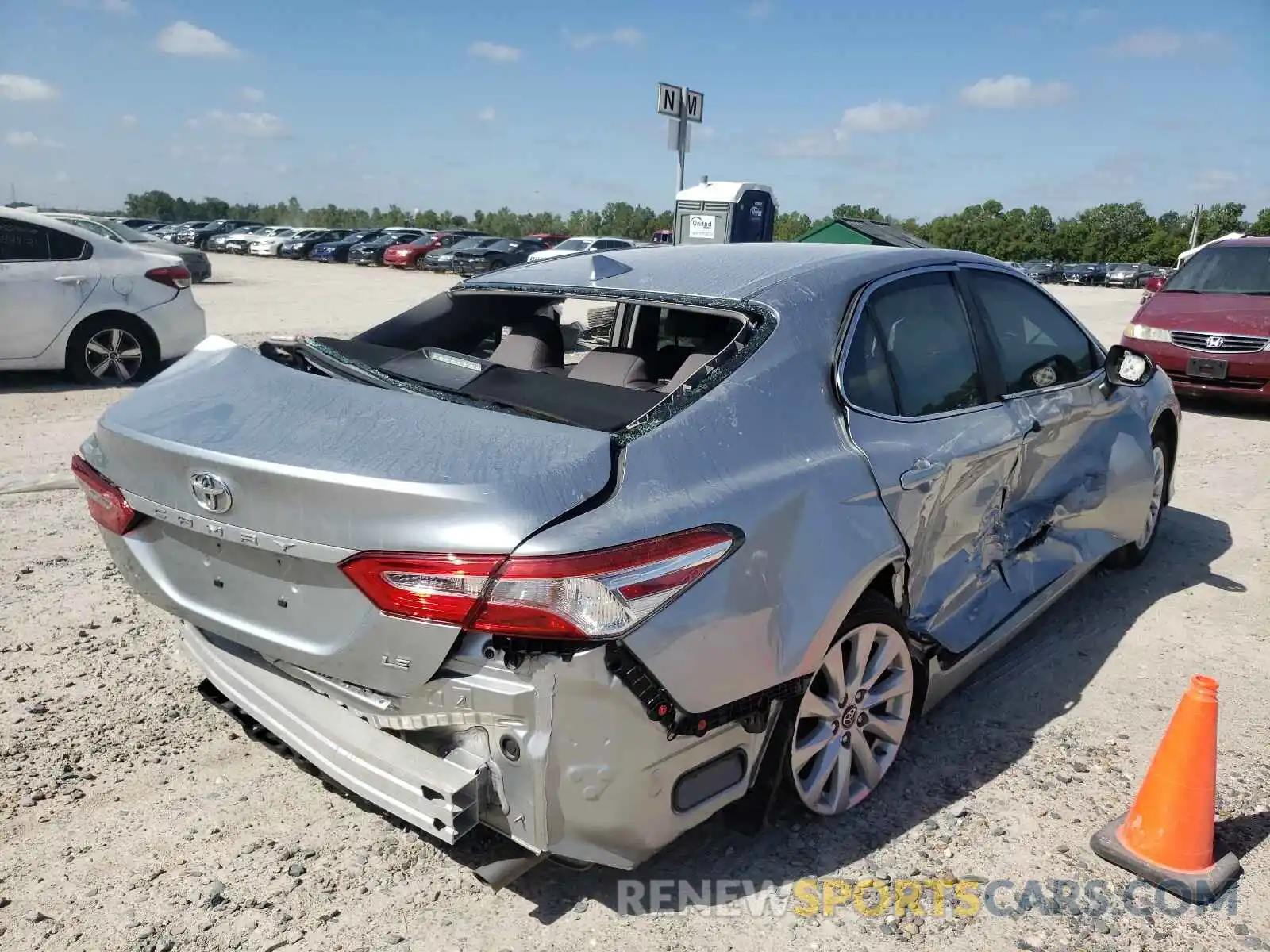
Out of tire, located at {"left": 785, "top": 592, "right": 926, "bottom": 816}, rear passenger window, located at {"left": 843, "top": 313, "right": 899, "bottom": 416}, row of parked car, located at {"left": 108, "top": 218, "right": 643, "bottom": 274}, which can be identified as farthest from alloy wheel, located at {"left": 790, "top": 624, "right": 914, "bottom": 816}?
row of parked car, located at {"left": 108, "top": 218, "right": 643, "bottom": 274}

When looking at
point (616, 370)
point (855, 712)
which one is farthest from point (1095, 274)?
point (855, 712)

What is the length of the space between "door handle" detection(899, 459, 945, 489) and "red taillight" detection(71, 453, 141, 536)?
2.09m

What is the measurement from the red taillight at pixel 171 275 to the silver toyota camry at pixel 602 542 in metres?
6.54

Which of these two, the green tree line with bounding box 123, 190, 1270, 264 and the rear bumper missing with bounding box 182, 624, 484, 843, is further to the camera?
the green tree line with bounding box 123, 190, 1270, 264

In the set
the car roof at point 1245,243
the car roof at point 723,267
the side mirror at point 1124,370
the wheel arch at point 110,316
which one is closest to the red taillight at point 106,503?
the car roof at point 723,267

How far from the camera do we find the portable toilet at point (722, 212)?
551 inches

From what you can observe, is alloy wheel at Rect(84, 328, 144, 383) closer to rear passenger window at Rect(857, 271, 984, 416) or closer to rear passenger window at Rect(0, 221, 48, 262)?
rear passenger window at Rect(0, 221, 48, 262)

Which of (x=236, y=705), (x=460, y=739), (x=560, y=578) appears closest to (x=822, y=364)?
(x=560, y=578)

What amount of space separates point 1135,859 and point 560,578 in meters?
1.86

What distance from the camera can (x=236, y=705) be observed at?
2676mm

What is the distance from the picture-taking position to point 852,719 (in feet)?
9.05

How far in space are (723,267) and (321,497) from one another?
5.12 ft

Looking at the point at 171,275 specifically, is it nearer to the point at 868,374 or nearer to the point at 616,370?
the point at 616,370

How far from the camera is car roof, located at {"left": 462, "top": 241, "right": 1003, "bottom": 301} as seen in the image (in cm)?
294
